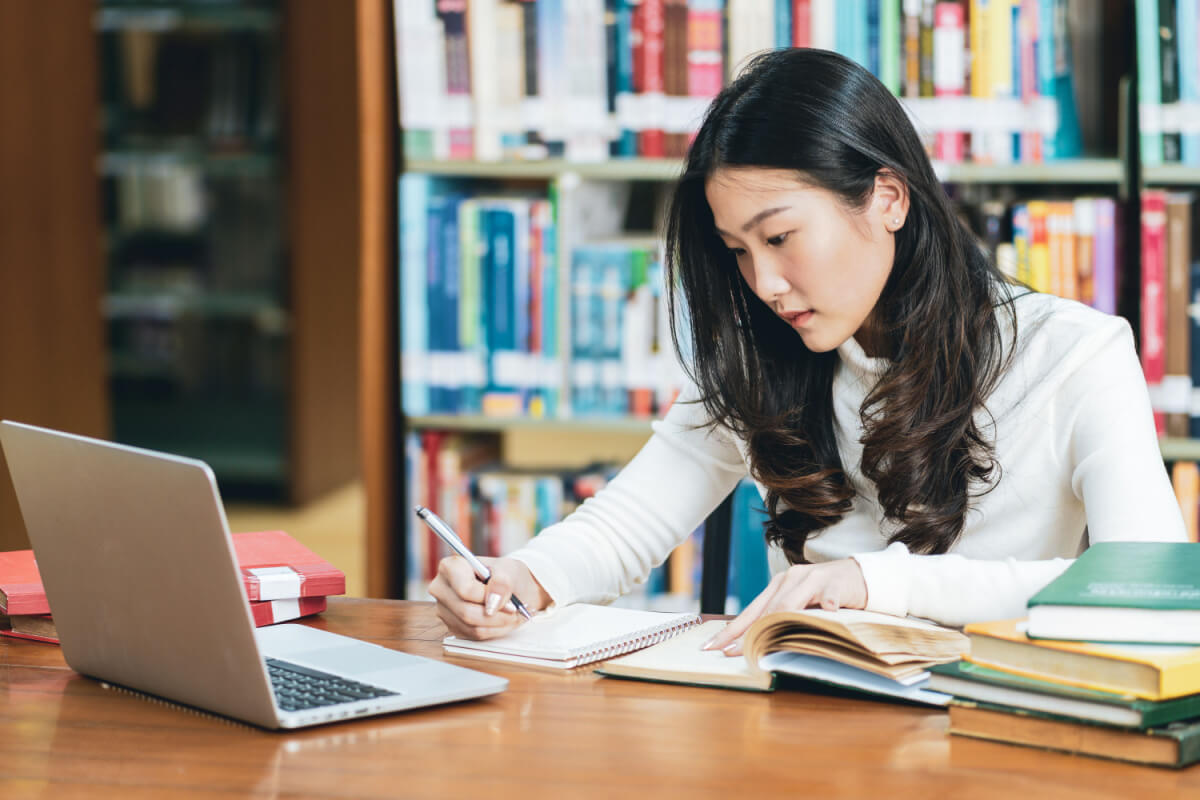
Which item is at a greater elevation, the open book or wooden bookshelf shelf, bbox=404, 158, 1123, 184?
wooden bookshelf shelf, bbox=404, 158, 1123, 184

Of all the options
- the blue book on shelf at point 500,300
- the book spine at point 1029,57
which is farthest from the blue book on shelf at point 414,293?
the book spine at point 1029,57

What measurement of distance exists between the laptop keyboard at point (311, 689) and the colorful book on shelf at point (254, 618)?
167 millimetres

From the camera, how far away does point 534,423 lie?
2.30m

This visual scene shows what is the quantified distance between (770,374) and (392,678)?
64 centimetres

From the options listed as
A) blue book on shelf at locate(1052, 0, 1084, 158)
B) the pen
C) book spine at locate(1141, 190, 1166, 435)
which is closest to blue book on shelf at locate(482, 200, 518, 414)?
blue book on shelf at locate(1052, 0, 1084, 158)

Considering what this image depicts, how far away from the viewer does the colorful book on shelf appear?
1186 millimetres

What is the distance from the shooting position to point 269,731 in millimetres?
907

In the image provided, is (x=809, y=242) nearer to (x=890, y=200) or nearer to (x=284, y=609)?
(x=890, y=200)

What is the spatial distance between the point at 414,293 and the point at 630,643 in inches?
50.9

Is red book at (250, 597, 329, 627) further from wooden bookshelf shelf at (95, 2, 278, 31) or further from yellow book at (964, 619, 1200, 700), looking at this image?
wooden bookshelf shelf at (95, 2, 278, 31)

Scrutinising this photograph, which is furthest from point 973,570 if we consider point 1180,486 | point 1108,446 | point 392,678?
point 1180,486

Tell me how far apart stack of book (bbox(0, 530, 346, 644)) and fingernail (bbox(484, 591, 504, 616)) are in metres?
0.18

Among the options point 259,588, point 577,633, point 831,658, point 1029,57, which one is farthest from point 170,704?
point 1029,57

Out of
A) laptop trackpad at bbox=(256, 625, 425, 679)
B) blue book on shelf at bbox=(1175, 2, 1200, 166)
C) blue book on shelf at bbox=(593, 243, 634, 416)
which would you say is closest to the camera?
laptop trackpad at bbox=(256, 625, 425, 679)
